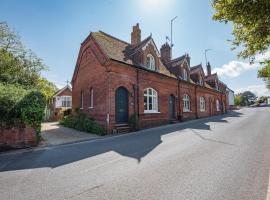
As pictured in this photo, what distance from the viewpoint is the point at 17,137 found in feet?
27.9

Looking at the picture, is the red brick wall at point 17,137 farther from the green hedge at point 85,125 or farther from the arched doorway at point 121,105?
the arched doorway at point 121,105

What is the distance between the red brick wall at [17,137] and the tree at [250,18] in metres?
9.69

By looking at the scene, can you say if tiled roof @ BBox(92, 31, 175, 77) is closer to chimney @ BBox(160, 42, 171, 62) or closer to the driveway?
the driveway

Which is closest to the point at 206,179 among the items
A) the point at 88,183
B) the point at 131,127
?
the point at 88,183

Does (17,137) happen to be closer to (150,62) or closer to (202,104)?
(150,62)

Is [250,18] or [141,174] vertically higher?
[250,18]

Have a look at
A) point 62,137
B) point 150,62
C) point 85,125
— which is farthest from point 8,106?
point 150,62

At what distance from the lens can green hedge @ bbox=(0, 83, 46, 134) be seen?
825 centimetres

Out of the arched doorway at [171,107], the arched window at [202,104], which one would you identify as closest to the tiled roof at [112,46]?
the arched doorway at [171,107]

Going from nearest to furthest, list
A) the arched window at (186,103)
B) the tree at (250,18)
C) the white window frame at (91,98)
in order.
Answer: the tree at (250,18) → the white window frame at (91,98) → the arched window at (186,103)

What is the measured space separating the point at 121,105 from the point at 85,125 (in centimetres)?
343

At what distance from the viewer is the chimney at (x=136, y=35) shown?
68.1 ft

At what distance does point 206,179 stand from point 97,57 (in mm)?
12753

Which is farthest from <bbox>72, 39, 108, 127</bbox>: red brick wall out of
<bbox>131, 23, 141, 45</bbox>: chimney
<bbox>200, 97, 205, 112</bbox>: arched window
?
<bbox>200, 97, 205, 112</bbox>: arched window
